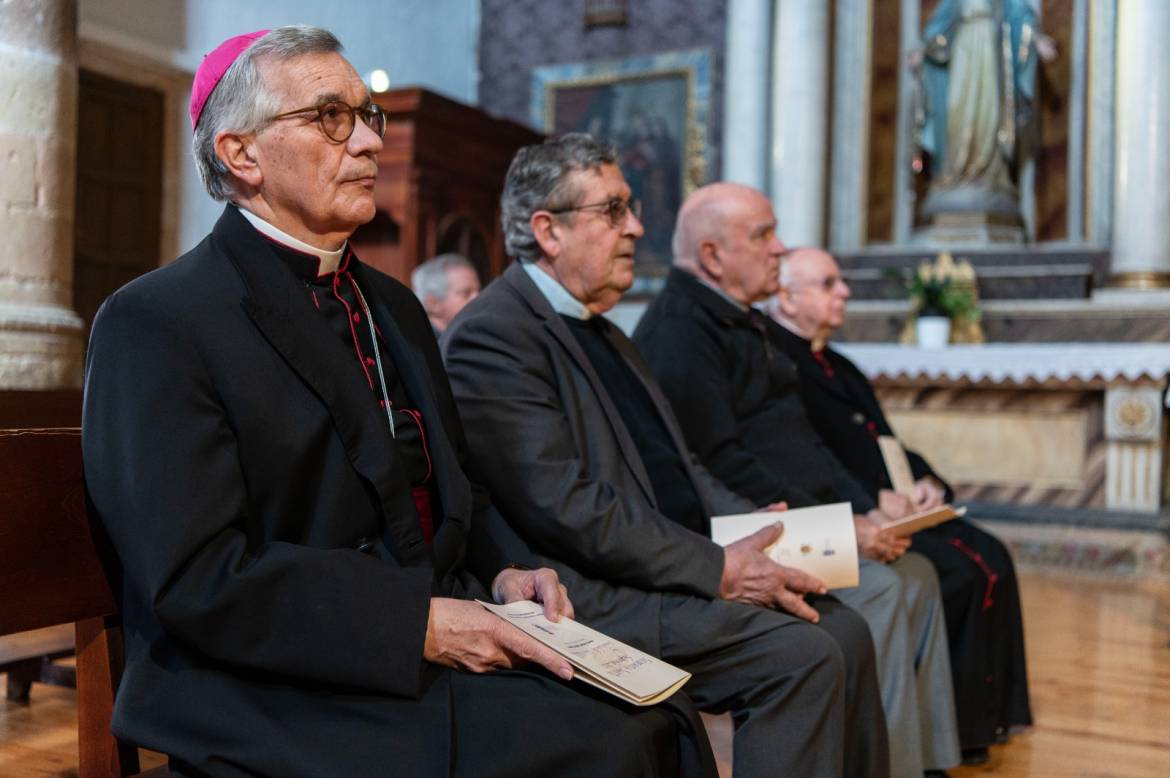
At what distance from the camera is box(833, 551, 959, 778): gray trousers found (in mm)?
2973

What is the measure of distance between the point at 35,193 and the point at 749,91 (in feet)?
20.0

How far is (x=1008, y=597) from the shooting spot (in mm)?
3723

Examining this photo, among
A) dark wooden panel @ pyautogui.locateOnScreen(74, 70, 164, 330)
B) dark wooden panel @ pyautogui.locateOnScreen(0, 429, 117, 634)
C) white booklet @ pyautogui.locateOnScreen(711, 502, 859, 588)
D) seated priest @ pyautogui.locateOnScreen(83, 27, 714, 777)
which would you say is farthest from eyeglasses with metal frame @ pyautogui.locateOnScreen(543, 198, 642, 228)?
dark wooden panel @ pyautogui.locateOnScreen(74, 70, 164, 330)

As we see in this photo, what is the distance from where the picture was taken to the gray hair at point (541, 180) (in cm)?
278

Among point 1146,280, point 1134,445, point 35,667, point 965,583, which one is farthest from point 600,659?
point 1146,280

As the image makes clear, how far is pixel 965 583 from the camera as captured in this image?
3570 mm

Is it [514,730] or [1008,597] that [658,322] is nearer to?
[1008,597]

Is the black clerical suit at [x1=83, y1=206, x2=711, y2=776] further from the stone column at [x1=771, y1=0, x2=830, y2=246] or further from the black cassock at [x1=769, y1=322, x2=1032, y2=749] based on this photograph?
the stone column at [x1=771, y1=0, x2=830, y2=246]

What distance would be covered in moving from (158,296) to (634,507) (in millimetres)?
1088

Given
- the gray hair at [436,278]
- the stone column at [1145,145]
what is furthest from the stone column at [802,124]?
the gray hair at [436,278]

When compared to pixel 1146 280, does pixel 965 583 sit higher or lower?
lower

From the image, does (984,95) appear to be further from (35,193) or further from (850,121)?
(35,193)

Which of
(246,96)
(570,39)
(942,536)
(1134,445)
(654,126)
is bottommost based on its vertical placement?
(942,536)

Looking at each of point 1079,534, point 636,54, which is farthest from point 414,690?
point 636,54
